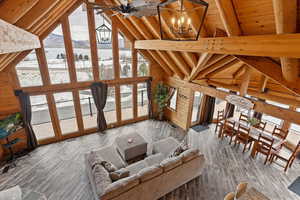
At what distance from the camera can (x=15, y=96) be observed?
15.4 ft

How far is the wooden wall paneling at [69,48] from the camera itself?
4.90 m

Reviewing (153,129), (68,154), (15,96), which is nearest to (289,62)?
(153,129)

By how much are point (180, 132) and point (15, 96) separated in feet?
20.2

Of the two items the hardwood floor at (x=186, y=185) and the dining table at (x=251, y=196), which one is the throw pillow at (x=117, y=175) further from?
the dining table at (x=251, y=196)

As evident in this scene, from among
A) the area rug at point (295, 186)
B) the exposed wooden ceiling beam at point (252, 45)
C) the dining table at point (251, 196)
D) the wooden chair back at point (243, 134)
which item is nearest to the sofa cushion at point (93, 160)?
the dining table at point (251, 196)

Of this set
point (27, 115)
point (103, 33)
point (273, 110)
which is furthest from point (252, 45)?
point (27, 115)

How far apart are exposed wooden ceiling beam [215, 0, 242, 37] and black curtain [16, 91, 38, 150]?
5842mm

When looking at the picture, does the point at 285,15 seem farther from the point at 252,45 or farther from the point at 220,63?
the point at 220,63

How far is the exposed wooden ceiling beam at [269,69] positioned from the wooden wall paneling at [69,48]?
5.20m

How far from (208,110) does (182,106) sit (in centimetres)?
158

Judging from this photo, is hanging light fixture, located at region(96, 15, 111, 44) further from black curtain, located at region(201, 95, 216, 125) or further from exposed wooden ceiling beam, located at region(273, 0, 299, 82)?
black curtain, located at region(201, 95, 216, 125)

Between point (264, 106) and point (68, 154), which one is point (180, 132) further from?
point (68, 154)

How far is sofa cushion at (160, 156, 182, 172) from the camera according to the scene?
347cm

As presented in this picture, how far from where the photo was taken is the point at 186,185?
4.03 meters
